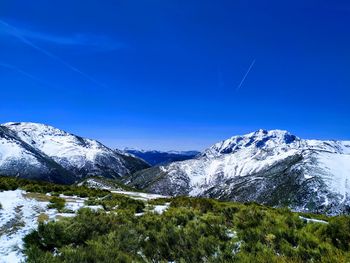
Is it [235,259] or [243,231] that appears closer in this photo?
[235,259]

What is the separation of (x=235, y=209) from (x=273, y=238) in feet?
18.1

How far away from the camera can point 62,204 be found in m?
17.5

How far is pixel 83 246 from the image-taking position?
10758mm

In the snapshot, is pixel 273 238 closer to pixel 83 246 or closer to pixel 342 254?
pixel 342 254

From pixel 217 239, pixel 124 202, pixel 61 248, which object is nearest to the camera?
pixel 61 248

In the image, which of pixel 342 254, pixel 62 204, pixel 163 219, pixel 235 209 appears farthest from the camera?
pixel 62 204

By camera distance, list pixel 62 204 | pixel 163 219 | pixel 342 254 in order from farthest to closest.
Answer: pixel 62 204 < pixel 163 219 < pixel 342 254

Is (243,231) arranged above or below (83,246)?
above

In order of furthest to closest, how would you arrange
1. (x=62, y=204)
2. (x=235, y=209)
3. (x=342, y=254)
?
(x=62, y=204) → (x=235, y=209) → (x=342, y=254)

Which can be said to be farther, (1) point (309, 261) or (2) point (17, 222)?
(2) point (17, 222)

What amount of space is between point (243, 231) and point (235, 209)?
4.59m

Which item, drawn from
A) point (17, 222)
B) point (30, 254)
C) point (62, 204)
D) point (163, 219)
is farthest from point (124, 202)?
point (30, 254)

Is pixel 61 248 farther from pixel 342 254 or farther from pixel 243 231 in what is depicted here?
pixel 342 254

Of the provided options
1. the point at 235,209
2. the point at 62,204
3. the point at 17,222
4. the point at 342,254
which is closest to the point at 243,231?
the point at 342,254
